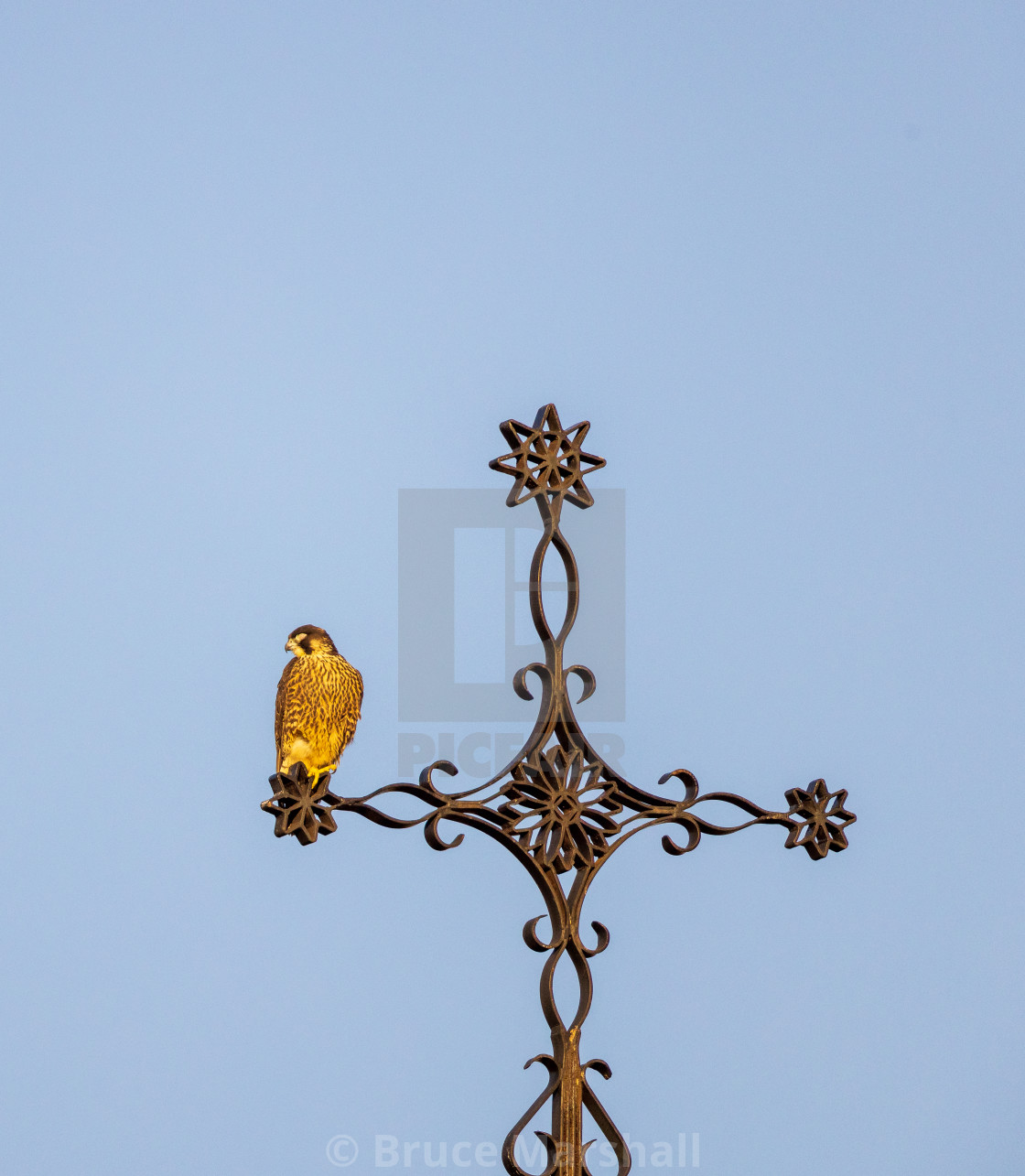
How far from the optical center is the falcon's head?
4.98 feet

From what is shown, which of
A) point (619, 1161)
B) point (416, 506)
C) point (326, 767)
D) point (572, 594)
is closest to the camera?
point (326, 767)

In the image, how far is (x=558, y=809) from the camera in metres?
1.58

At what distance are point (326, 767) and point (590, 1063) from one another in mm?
475

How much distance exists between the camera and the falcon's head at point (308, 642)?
1.52 m

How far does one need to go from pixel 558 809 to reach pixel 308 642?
345mm

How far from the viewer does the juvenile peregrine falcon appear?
1.44 metres

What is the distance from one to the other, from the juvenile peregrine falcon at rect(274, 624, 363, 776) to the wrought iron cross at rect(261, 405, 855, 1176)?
0.03 meters

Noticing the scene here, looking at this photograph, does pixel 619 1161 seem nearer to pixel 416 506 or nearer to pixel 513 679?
pixel 513 679

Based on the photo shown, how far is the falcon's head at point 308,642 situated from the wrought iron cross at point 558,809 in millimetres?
149

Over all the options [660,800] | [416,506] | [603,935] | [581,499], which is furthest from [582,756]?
[416,506]

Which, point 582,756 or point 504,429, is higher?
point 504,429

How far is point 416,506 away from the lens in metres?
2.06

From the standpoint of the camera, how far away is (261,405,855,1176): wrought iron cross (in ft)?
4.93

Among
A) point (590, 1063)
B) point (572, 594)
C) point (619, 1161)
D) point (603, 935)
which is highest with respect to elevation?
point (572, 594)
